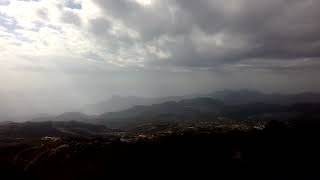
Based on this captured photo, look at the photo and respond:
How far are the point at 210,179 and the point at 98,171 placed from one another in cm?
6265

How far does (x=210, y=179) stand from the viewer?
632 ft

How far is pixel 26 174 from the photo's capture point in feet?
634

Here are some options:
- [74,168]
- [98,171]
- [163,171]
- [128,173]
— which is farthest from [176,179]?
[74,168]

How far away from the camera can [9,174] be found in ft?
625

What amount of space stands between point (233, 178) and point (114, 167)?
67823 mm

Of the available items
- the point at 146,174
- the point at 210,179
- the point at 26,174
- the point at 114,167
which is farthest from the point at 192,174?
the point at 26,174

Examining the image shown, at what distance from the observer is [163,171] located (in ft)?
654

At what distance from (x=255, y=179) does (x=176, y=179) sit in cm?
4624

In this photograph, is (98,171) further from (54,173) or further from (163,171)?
(163,171)

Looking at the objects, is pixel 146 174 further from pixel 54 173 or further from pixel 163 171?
pixel 54 173

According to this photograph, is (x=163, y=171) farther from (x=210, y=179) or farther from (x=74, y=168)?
(x=74, y=168)

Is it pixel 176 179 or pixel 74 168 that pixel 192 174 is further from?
pixel 74 168

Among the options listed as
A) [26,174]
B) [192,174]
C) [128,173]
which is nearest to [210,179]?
[192,174]

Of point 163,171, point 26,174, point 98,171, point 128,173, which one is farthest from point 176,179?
point 26,174
